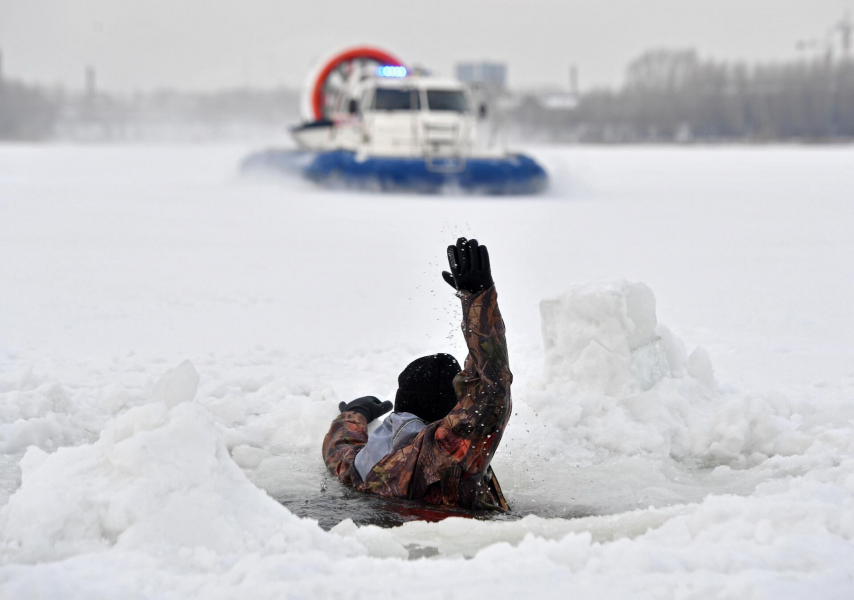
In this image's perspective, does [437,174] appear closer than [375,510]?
No

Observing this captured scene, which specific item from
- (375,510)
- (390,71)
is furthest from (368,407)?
(390,71)

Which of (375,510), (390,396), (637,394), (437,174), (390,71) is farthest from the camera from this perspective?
(390,71)

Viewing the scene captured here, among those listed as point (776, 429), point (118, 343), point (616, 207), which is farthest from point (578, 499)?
point (616, 207)

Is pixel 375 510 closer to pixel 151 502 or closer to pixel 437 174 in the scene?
pixel 151 502

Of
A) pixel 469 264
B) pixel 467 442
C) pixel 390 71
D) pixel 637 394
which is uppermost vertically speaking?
pixel 390 71

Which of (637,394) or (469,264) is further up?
(469,264)

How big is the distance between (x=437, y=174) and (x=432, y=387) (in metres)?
10.7

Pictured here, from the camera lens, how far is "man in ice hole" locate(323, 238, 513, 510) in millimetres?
2479

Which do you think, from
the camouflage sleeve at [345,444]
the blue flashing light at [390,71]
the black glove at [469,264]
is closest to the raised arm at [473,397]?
the black glove at [469,264]

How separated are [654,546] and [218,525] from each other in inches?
36.3

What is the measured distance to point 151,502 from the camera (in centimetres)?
208

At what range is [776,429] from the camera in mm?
3303

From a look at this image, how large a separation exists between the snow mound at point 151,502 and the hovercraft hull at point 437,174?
1122 centimetres

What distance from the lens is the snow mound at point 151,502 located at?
6.64ft
